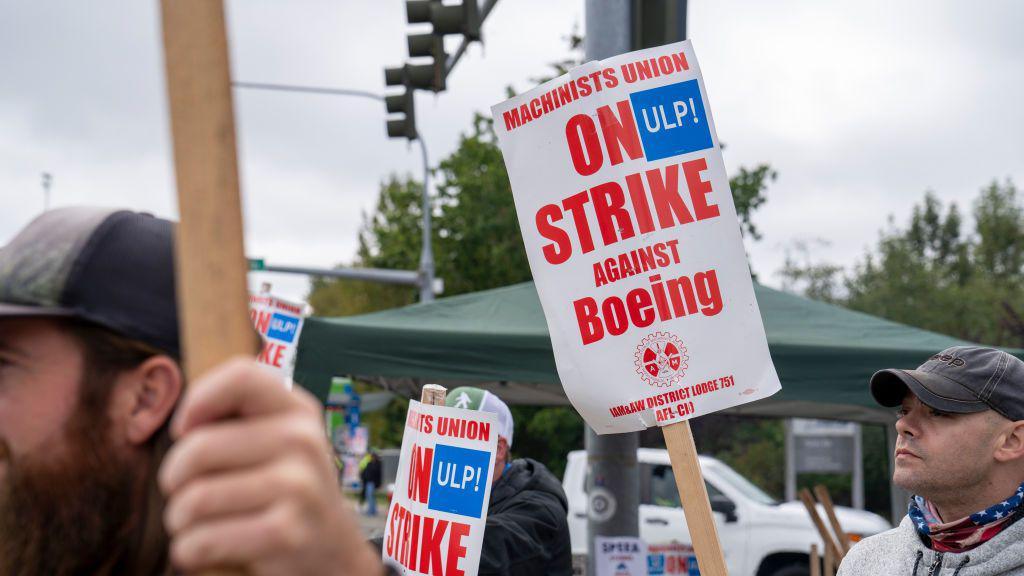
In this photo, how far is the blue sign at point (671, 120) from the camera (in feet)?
9.82

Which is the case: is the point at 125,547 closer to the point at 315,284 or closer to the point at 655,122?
the point at 655,122

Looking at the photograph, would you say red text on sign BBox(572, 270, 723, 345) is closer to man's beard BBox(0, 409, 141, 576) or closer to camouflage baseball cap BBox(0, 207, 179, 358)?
camouflage baseball cap BBox(0, 207, 179, 358)

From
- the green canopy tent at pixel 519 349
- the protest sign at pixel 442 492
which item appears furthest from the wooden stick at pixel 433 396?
the green canopy tent at pixel 519 349

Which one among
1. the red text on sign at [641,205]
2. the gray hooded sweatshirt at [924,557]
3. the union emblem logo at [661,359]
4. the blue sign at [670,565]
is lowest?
the blue sign at [670,565]

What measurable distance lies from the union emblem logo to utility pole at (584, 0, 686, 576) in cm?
288

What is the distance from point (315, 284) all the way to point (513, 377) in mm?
57120

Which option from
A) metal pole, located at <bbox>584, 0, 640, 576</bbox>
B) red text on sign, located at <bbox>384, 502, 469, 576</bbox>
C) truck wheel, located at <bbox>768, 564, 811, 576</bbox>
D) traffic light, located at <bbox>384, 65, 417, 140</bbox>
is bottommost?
truck wheel, located at <bbox>768, 564, 811, 576</bbox>

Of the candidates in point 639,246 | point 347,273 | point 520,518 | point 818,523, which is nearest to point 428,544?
point 520,518

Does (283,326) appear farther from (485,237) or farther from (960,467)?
(485,237)

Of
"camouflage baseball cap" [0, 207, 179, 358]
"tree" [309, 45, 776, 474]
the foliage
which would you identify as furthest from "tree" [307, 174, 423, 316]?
"camouflage baseball cap" [0, 207, 179, 358]

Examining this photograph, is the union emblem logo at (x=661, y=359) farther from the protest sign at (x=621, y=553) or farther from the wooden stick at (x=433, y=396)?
the protest sign at (x=621, y=553)

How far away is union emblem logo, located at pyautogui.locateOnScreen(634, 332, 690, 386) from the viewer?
2.93 meters

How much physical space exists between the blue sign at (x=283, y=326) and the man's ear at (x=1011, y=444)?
4.31 m

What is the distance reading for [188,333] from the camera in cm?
77
